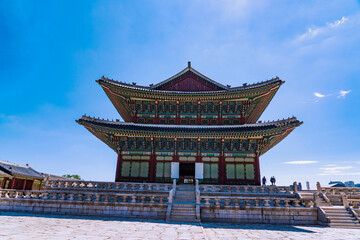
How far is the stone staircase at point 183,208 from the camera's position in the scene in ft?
44.2

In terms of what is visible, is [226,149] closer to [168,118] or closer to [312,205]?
[168,118]

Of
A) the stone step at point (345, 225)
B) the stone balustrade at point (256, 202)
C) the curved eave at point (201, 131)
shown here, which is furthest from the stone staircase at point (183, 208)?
the stone step at point (345, 225)

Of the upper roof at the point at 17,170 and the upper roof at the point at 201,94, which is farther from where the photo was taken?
the upper roof at the point at 17,170

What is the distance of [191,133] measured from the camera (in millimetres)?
21172

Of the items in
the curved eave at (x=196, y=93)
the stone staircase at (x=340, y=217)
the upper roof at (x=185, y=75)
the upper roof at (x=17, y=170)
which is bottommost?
the stone staircase at (x=340, y=217)

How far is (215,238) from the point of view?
9.06 m

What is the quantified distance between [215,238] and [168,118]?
1675cm

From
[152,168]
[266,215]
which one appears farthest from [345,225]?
[152,168]

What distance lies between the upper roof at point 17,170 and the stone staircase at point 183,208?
95.3ft

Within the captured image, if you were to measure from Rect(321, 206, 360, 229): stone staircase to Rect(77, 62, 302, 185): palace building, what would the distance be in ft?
24.7

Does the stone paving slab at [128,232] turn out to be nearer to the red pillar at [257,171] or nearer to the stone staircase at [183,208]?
the stone staircase at [183,208]

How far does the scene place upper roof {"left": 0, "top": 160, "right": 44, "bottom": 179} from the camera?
31131 mm

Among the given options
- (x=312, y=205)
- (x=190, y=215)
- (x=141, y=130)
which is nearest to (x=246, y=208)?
(x=190, y=215)

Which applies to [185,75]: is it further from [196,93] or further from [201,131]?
[201,131]
